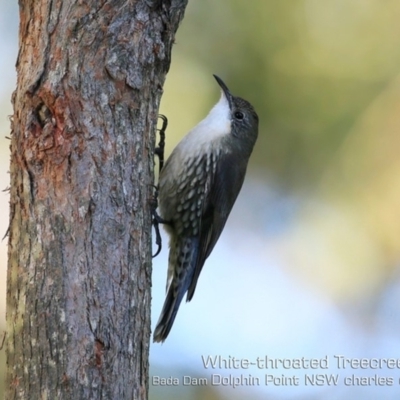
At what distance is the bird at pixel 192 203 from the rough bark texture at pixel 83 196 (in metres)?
1.21

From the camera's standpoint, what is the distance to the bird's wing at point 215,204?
4.41 m

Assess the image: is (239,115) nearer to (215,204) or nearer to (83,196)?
(215,204)

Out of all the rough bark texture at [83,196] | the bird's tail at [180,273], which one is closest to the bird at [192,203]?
the bird's tail at [180,273]

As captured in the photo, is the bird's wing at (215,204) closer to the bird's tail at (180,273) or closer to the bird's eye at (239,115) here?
the bird's tail at (180,273)

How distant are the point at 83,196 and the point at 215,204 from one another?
5.59 ft

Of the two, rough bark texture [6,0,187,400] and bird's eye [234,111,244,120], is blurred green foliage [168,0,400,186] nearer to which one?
bird's eye [234,111,244,120]

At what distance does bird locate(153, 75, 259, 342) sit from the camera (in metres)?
4.38

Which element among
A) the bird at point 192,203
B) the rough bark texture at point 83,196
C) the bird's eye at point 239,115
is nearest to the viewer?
the rough bark texture at point 83,196

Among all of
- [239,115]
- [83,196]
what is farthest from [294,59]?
[83,196]

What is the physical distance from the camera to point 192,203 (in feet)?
14.5

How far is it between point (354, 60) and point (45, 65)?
3546 millimetres

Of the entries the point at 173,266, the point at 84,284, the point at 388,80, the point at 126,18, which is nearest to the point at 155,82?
the point at 126,18

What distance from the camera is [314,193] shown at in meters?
6.39

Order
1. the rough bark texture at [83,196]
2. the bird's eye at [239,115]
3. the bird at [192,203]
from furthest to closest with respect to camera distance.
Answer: the bird's eye at [239,115]
the bird at [192,203]
the rough bark texture at [83,196]
